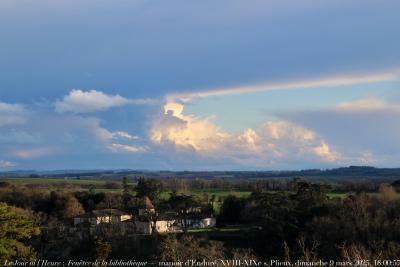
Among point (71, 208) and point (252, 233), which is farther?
point (71, 208)

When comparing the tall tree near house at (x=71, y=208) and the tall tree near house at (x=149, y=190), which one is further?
the tall tree near house at (x=149, y=190)

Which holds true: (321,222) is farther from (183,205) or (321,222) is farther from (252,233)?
(183,205)

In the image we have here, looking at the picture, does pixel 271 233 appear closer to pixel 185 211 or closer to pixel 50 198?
pixel 185 211

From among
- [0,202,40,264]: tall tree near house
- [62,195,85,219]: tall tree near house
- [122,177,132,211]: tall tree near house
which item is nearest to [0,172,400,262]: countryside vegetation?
[0,202,40,264]: tall tree near house

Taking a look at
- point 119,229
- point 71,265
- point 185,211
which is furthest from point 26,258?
point 185,211

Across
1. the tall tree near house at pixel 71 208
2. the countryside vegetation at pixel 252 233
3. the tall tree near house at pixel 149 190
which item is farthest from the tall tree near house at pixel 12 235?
the tall tree near house at pixel 149 190

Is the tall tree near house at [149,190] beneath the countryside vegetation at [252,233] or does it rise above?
above

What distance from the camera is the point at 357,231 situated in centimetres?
4334

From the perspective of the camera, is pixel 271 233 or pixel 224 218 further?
pixel 224 218

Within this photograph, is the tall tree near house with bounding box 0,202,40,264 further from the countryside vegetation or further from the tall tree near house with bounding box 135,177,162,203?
the tall tree near house with bounding box 135,177,162,203

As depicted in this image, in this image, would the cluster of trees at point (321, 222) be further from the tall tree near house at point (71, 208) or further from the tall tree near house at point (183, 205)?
the tall tree near house at point (71, 208)

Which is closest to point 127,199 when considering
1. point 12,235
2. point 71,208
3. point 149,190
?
point 149,190

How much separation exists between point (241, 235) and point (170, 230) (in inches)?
356

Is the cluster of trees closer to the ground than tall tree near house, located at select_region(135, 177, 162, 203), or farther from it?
closer to the ground
